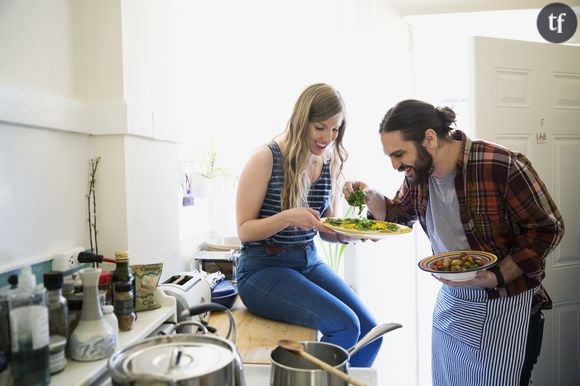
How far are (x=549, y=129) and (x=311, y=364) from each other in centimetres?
217

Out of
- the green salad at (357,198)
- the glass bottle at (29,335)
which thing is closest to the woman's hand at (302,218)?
the green salad at (357,198)

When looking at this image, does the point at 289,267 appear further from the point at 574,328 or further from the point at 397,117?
the point at 574,328

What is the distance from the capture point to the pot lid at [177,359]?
76 centimetres

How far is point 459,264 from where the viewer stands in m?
1.43

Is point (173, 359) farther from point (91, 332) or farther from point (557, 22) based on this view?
point (557, 22)

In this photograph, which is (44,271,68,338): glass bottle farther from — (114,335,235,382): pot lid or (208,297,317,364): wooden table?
(208,297,317,364): wooden table

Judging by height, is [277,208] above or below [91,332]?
above

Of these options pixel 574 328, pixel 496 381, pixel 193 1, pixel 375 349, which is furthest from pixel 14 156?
pixel 574 328

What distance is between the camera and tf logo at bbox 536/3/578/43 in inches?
100

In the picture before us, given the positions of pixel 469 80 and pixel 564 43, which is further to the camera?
pixel 564 43

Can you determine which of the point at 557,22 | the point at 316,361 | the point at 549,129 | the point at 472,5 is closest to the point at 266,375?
the point at 316,361

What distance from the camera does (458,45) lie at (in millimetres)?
2740

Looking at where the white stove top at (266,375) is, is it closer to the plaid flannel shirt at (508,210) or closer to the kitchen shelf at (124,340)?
the kitchen shelf at (124,340)

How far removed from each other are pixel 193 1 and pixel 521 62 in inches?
76.7
